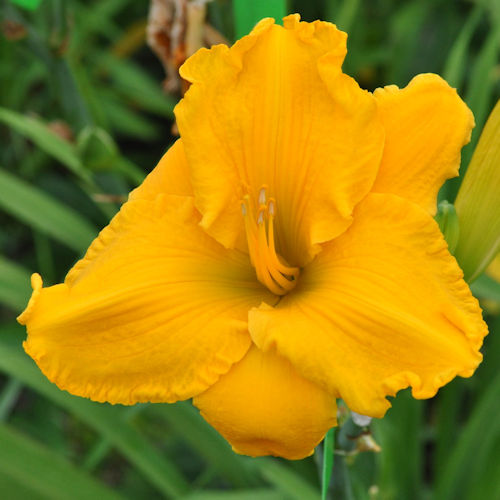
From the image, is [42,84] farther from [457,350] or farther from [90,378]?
[457,350]

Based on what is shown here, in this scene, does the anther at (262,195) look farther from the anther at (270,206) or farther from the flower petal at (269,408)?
the flower petal at (269,408)

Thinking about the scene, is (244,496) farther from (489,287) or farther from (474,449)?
(489,287)

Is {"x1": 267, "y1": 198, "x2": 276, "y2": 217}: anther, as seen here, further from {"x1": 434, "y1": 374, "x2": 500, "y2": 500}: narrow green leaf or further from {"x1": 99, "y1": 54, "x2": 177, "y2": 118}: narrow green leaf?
{"x1": 99, "y1": 54, "x2": 177, "y2": 118}: narrow green leaf

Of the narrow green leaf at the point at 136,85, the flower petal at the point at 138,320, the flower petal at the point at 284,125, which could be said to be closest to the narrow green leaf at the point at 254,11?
the flower petal at the point at 284,125

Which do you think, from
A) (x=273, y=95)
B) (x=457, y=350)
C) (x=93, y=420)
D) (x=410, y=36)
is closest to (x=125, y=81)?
(x=410, y=36)

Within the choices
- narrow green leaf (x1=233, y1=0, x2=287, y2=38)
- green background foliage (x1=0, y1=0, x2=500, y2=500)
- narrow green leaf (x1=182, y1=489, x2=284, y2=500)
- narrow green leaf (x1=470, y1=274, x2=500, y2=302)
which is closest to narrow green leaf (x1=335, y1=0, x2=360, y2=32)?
green background foliage (x1=0, y1=0, x2=500, y2=500)

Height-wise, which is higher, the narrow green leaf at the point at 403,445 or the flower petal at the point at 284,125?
the flower petal at the point at 284,125
